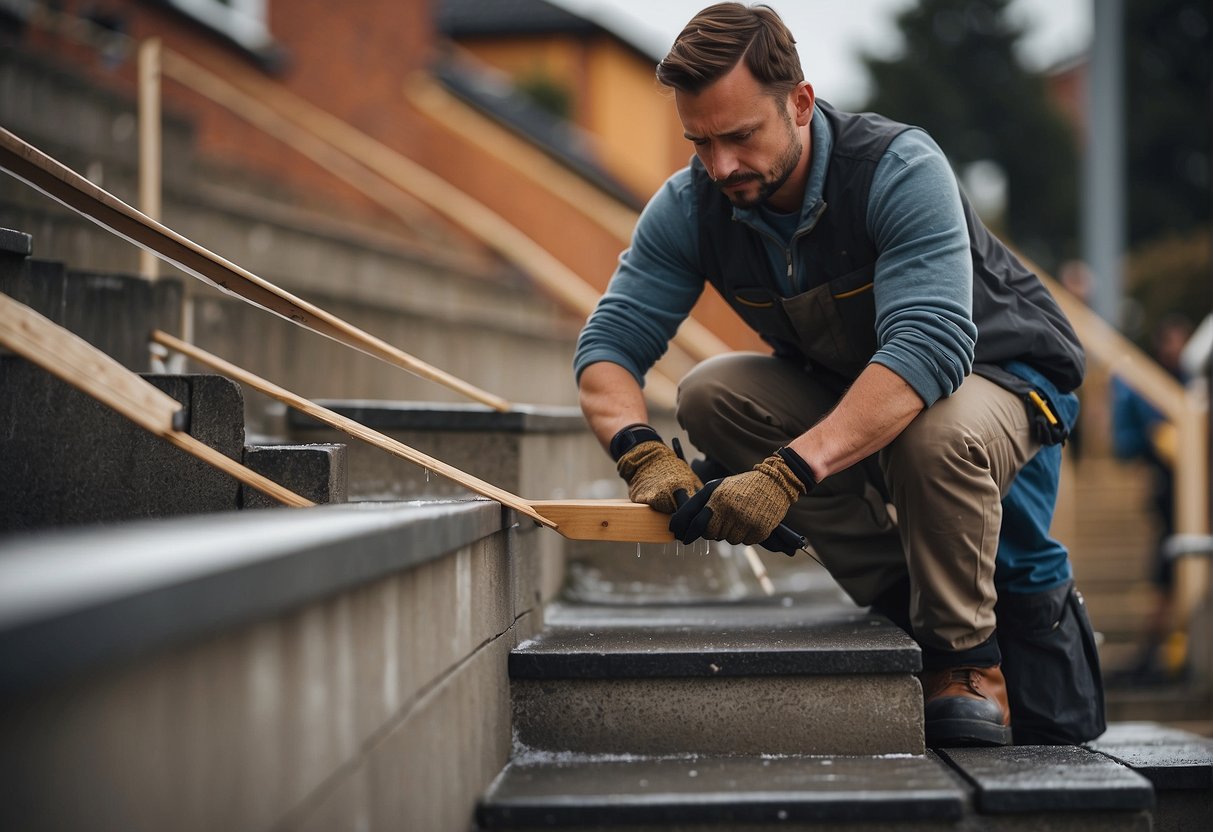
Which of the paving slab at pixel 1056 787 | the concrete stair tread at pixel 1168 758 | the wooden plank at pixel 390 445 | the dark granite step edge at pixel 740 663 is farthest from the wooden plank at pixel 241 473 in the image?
the concrete stair tread at pixel 1168 758

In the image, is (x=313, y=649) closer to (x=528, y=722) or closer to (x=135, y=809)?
(x=135, y=809)

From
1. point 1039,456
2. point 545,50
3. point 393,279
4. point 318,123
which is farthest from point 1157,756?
point 545,50

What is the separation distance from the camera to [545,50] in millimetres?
15398

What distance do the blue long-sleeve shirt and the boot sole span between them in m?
0.60

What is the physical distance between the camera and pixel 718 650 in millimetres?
2170

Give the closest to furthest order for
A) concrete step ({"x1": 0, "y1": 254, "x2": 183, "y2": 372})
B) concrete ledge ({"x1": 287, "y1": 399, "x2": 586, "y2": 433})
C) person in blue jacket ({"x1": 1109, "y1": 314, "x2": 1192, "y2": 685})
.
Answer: concrete step ({"x1": 0, "y1": 254, "x2": 183, "y2": 372}), concrete ledge ({"x1": 287, "y1": 399, "x2": 586, "y2": 433}), person in blue jacket ({"x1": 1109, "y1": 314, "x2": 1192, "y2": 685})

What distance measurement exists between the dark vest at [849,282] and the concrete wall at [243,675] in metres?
1.00

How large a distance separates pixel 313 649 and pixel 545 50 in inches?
588

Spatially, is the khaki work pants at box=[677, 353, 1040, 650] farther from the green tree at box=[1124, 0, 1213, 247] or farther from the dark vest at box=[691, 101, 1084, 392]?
the green tree at box=[1124, 0, 1213, 247]

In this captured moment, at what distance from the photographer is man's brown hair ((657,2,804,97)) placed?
7.61 feet

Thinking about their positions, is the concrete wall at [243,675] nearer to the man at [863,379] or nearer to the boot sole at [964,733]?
the man at [863,379]

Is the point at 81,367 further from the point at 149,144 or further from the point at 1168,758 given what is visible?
the point at 149,144

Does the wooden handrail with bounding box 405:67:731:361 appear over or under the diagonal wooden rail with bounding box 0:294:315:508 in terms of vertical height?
over

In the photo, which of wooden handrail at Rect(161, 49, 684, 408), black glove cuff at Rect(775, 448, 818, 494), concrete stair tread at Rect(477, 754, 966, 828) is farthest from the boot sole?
wooden handrail at Rect(161, 49, 684, 408)
